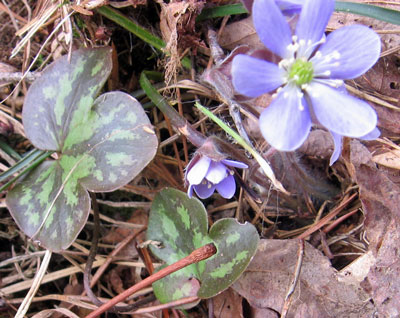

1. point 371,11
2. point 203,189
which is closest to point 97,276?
point 203,189

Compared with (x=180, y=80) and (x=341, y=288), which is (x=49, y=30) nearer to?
(x=180, y=80)

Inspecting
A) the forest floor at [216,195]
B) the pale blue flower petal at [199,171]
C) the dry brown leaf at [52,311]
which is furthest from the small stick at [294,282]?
A: the dry brown leaf at [52,311]

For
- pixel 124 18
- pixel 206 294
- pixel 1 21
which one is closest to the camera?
pixel 206 294

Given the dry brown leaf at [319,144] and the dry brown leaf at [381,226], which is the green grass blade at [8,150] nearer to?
the dry brown leaf at [319,144]

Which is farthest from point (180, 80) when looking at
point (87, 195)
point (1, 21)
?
point (1, 21)

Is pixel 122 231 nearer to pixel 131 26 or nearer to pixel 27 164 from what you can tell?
pixel 27 164

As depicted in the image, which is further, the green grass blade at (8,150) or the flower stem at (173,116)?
the green grass blade at (8,150)

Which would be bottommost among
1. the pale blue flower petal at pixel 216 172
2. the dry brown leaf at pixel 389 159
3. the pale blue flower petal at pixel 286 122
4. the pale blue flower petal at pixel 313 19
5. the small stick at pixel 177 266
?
the small stick at pixel 177 266

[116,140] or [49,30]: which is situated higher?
[49,30]
